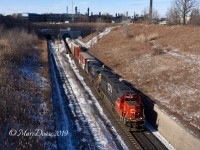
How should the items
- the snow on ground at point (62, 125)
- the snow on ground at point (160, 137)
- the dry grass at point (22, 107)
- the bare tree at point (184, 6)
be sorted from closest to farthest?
the dry grass at point (22, 107) → the snow on ground at point (62, 125) → the snow on ground at point (160, 137) → the bare tree at point (184, 6)

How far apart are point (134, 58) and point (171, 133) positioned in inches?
1047

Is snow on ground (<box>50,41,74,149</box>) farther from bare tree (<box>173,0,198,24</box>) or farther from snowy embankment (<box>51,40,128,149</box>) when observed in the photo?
bare tree (<box>173,0,198,24</box>)

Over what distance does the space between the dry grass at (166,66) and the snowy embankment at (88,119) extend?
5.67 m

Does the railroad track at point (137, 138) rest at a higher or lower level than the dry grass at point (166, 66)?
lower

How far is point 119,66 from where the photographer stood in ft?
152

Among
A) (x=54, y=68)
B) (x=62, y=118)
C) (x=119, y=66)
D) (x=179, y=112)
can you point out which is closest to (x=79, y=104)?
(x=62, y=118)

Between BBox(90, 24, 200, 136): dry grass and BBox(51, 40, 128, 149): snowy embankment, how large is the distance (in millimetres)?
5669

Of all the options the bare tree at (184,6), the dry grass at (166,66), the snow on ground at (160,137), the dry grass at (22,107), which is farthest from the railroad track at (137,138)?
the bare tree at (184,6)

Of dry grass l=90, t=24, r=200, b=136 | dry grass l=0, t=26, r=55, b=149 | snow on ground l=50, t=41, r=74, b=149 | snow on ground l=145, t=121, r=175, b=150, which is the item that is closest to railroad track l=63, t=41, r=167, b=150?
snow on ground l=145, t=121, r=175, b=150

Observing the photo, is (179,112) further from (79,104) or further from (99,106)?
(79,104)

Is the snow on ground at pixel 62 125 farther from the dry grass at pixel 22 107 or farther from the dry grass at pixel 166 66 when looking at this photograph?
the dry grass at pixel 166 66

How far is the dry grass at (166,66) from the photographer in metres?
26.8

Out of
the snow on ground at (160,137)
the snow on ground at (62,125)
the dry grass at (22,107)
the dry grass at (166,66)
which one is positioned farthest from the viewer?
the dry grass at (166,66)

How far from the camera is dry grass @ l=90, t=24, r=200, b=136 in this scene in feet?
88.0
